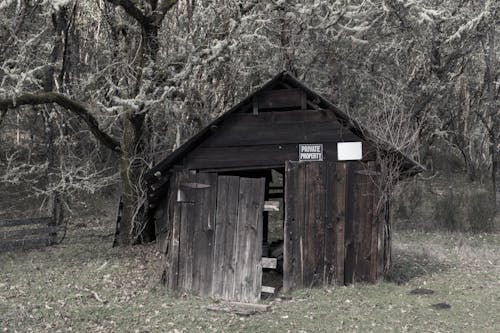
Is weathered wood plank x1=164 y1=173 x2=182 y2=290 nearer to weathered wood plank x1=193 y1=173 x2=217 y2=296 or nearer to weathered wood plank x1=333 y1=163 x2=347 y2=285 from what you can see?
weathered wood plank x1=193 y1=173 x2=217 y2=296

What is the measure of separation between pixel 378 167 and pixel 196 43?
6.08 meters

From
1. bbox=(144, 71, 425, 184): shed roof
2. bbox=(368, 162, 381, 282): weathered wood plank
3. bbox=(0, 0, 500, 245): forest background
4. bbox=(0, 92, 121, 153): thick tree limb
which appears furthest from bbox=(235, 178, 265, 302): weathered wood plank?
bbox=(0, 92, 121, 153): thick tree limb

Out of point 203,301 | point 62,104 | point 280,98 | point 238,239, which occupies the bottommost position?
point 203,301

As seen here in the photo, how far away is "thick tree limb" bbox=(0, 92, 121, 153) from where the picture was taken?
1210 centimetres

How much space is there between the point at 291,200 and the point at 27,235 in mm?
8553

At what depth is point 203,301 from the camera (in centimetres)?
1053

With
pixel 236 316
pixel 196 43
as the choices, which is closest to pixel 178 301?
pixel 236 316

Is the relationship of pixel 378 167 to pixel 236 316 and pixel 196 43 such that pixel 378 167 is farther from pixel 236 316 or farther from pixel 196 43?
pixel 196 43

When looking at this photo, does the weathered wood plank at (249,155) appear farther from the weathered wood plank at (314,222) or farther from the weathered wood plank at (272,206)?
the weathered wood plank at (272,206)

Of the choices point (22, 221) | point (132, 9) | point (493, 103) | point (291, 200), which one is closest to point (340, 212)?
point (291, 200)

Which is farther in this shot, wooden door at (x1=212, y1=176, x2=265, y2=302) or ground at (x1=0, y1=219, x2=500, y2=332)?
wooden door at (x1=212, y1=176, x2=265, y2=302)

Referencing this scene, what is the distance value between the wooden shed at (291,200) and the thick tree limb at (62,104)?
130 inches

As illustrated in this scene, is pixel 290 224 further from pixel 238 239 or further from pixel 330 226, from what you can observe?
pixel 238 239

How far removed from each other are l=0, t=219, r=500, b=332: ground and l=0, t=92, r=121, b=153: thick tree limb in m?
2.72
